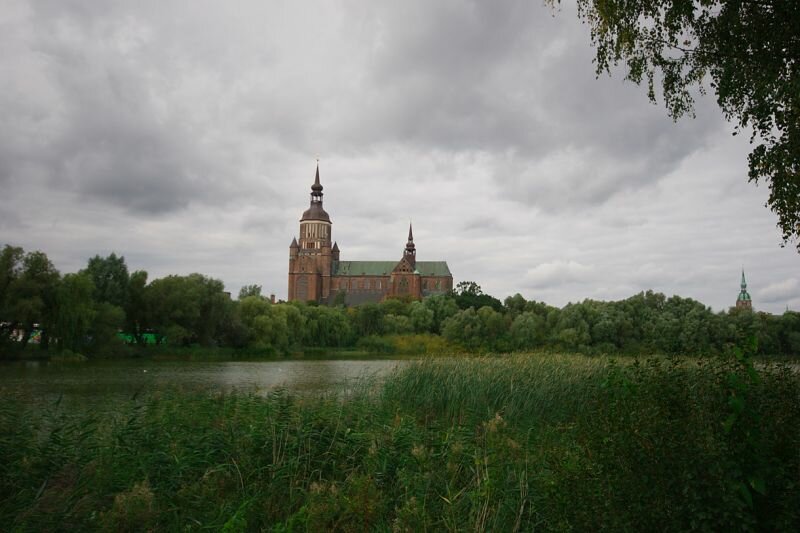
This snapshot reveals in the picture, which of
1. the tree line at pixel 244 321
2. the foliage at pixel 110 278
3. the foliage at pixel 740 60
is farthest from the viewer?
the foliage at pixel 110 278

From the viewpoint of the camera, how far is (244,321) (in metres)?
Answer: 54.3

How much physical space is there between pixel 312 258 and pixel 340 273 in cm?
807

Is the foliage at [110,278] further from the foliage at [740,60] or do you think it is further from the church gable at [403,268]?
the church gable at [403,268]

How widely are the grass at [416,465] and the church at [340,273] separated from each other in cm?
11336

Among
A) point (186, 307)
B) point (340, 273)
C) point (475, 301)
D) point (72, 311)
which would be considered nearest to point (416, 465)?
point (72, 311)

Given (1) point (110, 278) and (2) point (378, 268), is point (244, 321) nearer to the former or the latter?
(1) point (110, 278)

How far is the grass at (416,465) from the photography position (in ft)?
11.8

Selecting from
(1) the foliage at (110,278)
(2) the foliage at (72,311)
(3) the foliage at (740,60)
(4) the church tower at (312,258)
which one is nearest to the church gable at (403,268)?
(4) the church tower at (312,258)

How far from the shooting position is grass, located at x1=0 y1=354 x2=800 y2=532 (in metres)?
3.58

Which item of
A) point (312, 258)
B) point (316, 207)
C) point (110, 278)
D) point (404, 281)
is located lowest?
point (110, 278)

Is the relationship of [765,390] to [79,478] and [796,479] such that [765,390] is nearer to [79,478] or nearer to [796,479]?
[796,479]

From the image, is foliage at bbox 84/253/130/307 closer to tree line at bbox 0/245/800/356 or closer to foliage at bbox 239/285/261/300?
tree line at bbox 0/245/800/356

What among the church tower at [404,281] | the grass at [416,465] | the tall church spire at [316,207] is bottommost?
the grass at [416,465]

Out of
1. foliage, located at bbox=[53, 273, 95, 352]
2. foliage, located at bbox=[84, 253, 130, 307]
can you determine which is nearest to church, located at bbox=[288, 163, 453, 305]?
foliage, located at bbox=[84, 253, 130, 307]
